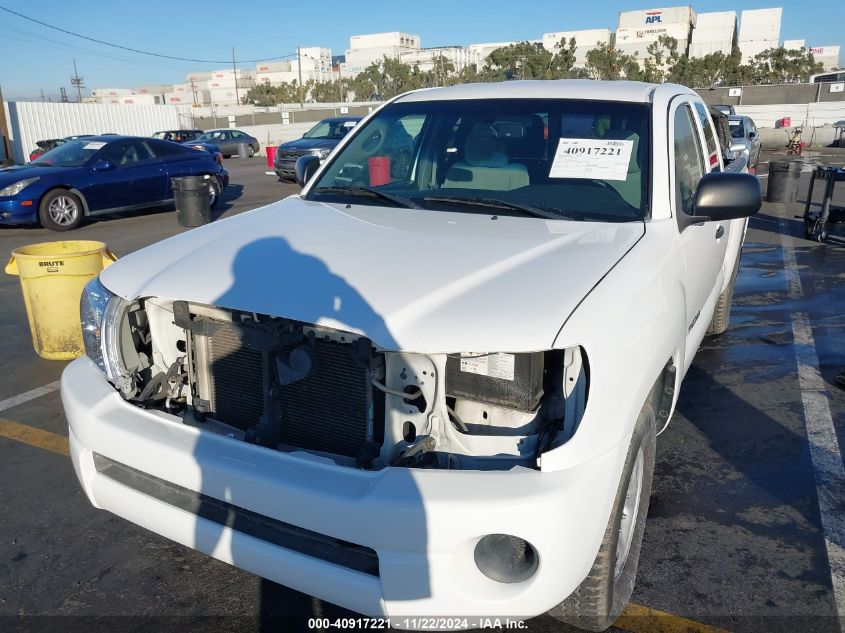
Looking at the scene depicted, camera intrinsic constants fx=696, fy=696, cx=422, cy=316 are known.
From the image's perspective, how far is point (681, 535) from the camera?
308 cm

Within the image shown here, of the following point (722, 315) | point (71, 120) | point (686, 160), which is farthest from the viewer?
point (71, 120)

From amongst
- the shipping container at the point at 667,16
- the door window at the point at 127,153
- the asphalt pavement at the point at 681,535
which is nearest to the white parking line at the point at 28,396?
the asphalt pavement at the point at 681,535

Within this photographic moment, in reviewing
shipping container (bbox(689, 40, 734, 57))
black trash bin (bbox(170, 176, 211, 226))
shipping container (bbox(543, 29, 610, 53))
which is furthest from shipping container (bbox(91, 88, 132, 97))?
black trash bin (bbox(170, 176, 211, 226))

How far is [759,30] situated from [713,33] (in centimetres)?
1146

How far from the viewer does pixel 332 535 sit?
2.04 m

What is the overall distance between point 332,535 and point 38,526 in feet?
6.43

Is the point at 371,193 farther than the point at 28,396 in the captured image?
No

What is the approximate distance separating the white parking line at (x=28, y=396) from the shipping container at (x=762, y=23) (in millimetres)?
143246

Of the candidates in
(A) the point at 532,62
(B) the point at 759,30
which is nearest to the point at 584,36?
(B) the point at 759,30

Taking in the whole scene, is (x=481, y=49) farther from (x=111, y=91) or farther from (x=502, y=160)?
(x=502, y=160)

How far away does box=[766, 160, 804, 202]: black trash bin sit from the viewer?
12.9 metres

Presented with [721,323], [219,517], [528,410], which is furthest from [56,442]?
[721,323]

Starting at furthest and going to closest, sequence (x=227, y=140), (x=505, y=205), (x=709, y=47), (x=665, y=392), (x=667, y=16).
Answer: (x=667, y=16)
(x=709, y=47)
(x=227, y=140)
(x=505, y=205)
(x=665, y=392)

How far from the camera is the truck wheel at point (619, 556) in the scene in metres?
2.22
